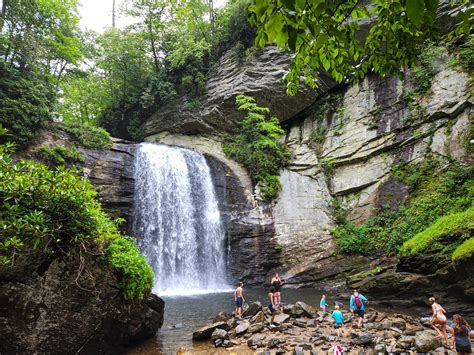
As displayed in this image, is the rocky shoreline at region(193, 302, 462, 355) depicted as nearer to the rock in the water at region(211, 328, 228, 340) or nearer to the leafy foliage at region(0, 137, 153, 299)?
the rock in the water at region(211, 328, 228, 340)

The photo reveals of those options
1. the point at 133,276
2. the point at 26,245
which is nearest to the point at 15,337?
the point at 26,245

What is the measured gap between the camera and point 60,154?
1518 cm

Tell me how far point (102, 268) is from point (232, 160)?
15614mm

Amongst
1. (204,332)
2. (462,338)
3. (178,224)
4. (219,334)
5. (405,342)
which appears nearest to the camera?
(462,338)

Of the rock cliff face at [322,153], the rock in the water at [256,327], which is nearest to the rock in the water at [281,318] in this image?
the rock in the water at [256,327]

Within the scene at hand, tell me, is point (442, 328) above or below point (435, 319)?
below

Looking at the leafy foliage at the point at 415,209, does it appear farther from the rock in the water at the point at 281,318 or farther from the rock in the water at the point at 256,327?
the rock in the water at the point at 256,327

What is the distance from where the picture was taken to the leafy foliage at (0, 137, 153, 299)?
15.5 feet

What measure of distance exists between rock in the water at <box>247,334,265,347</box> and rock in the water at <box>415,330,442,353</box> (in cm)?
333

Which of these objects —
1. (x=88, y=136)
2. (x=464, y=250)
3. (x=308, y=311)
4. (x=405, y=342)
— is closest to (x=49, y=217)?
(x=308, y=311)

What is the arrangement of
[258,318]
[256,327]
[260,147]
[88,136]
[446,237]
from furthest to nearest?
1. [260,147]
2. [88,136]
3. [446,237]
4. [258,318]
5. [256,327]

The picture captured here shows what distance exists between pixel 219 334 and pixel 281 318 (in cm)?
214

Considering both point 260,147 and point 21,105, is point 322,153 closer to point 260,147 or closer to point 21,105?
point 260,147

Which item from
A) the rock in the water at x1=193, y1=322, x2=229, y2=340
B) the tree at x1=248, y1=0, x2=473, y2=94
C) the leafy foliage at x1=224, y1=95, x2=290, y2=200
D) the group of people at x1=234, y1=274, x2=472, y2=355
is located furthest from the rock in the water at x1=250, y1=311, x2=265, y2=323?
the leafy foliage at x1=224, y1=95, x2=290, y2=200
